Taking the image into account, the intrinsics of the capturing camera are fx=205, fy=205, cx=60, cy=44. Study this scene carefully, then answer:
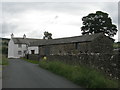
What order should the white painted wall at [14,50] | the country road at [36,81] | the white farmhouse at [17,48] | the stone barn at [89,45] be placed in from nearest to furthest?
the country road at [36,81] → the stone barn at [89,45] → the white painted wall at [14,50] → the white farmhouse at [17,48]

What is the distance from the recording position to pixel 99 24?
215 feet

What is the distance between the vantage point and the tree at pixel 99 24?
64.2 meters

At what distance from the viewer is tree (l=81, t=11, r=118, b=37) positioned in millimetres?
64250

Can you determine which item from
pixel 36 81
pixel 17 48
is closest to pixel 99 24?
pixel 17 48

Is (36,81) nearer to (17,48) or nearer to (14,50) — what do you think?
(14,50)

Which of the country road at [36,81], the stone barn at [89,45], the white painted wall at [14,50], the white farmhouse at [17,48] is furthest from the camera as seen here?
the white farmhouse at [17,48]

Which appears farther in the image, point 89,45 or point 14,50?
point 14,50

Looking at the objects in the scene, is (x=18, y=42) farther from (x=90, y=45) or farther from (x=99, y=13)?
(x=90, y=45)

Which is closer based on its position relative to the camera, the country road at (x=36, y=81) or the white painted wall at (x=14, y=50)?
the country road at (x=36, y=81)

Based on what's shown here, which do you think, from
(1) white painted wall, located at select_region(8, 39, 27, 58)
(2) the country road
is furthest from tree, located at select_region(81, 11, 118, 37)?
(2) the country road

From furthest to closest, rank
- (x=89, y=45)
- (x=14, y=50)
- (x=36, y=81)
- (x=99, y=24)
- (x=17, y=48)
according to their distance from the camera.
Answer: (x=17, y=48), (x=14, y=50), (x=99, y=24), (x=89, y=45), (x=36, y=81)

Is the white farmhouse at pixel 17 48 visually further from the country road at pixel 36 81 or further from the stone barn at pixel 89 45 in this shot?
the country road at pixel 36 81


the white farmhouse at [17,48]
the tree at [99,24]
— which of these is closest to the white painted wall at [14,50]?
the white farmhouse at [17,48]

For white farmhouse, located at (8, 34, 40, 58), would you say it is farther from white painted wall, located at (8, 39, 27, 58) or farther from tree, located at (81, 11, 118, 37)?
tree, located at (81, 11, 118, 37)
